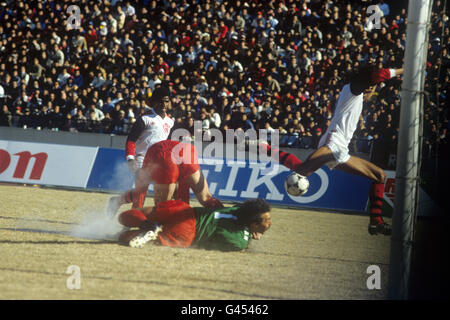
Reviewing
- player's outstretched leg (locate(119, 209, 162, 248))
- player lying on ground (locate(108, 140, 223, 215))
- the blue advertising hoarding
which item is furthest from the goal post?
the blue advertising hoarding

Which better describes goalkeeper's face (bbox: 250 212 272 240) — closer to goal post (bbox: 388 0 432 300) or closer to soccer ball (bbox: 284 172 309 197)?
soccer ball (bbox: 284 172 309 197)

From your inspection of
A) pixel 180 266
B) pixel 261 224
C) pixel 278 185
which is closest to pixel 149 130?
pixel 261 224

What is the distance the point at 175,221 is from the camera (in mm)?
7594

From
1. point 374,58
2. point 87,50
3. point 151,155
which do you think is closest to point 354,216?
point 374,58

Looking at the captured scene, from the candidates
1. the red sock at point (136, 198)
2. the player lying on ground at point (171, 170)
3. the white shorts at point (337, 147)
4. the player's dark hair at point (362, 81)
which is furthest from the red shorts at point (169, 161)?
the player's dark hair at point (362, 81)

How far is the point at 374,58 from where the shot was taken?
17.2 m

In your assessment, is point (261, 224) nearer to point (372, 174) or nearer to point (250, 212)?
point (250, 212)

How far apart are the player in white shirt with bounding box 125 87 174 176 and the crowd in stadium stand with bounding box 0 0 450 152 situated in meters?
6.35

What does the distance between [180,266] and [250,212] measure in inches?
57.8

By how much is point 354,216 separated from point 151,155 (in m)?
7.27

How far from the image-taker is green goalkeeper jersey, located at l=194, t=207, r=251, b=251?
7.68 m

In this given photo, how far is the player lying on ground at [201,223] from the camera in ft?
24.9

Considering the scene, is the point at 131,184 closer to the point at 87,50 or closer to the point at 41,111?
the point at 41,111

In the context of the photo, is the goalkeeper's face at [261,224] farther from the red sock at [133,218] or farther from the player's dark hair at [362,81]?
the player's dark hair at [362,81]
